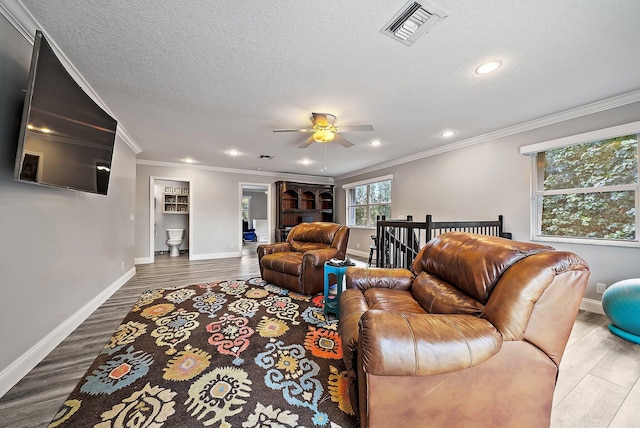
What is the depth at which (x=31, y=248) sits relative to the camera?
1.72 metres

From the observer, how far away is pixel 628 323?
2.07 metres

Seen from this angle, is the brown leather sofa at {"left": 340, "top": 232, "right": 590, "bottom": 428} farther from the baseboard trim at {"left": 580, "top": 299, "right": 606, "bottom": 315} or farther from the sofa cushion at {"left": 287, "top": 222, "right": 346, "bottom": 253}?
the baseboard trim at {"left": 580, "top": 299, "right": 606, "bottom": 315}

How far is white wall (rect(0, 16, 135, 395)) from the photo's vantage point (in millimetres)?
1490

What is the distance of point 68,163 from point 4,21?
0.89 metres

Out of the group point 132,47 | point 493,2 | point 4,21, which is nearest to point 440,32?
point 493,2

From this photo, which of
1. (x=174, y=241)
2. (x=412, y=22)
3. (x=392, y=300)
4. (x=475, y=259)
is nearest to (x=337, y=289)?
(x=392, y=300)

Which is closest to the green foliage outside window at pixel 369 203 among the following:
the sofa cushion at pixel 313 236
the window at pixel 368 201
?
the window at pixel 368 201

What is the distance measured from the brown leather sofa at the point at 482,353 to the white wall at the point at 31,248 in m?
2.18

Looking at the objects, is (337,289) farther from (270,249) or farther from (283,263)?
(270,249)

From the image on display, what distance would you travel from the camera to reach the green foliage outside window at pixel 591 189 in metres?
2.57

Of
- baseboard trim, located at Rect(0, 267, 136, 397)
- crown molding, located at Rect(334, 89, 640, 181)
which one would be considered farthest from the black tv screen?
crown molding, located at Rect(334, 89, 640, 181)

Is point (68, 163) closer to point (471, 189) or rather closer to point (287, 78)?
point (287, 78)

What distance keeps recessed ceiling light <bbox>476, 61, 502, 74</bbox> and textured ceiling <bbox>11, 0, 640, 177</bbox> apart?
0.06m

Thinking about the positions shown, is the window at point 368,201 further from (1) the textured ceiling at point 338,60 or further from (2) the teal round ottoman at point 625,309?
(2) the teal round ottoman at point 625,309
